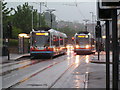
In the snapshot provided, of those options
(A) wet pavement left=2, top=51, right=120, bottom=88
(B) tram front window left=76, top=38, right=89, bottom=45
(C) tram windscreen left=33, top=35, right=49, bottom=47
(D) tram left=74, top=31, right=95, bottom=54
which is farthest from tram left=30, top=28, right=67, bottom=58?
(A) wet pavement left=2, top=51, right=120, bottom=88

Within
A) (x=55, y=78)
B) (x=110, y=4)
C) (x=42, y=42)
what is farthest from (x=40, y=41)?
(x=110, y=4)

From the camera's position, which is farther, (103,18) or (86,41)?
(86,41)

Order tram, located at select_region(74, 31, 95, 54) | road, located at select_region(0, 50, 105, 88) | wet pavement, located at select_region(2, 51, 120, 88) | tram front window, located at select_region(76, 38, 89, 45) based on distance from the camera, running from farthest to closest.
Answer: tram front window, located at select_region(76, 38, 89, 45)
tram, located at select_region(74, 31, 95, 54)
road, located at select_region(0, 50, 105, 88)
wet pavement, located at select_region(2, 51, 120, 88)

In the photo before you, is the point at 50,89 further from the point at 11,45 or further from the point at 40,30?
the point at 11,45

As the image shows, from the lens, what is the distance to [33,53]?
35.1 meters

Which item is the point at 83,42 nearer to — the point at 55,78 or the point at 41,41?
the point at 41,41

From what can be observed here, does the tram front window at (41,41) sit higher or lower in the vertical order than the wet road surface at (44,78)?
higher

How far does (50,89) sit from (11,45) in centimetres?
4158

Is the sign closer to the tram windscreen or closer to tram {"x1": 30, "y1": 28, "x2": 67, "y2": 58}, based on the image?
→ tram {"x1": 30, "y1": 28, "x2": 67, "y2": 58}

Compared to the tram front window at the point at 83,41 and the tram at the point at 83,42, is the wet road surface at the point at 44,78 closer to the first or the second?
the tram at the point at 83,42

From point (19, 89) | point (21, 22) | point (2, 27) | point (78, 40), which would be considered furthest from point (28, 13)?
point (19, 89)

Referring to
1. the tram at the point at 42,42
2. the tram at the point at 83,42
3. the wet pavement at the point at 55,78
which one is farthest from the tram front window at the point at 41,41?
the wet pavement at the point at 55,78

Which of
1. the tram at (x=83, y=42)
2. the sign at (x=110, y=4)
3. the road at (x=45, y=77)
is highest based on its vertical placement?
the sign at (x=110, y=4)

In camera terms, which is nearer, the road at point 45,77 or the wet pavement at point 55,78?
the wet pavement at point 55,78
